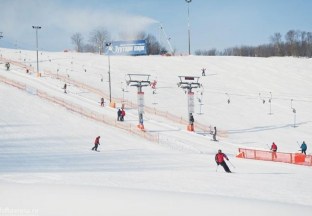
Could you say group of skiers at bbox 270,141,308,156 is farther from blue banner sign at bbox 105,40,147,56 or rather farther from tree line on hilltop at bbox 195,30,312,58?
tree line on hilltop at bbox 195,30,312,58

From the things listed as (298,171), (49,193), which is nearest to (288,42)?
(298,171)

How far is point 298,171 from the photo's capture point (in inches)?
755

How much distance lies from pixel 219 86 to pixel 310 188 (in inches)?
1565

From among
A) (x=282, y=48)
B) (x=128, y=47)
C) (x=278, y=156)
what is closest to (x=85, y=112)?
(x=278, y=156)

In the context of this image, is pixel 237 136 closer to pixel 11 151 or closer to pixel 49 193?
pixel 11 151

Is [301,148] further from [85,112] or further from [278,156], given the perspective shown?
[85,112]

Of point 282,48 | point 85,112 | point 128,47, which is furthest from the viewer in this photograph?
point 282,48

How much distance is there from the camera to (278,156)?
22828 mm

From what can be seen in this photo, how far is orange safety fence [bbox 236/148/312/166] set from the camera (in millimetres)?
22031

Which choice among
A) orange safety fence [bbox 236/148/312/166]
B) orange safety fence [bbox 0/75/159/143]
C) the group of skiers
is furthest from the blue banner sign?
orange safety fence [bbox 236/148/312/166]

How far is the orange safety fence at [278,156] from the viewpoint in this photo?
22.0 m

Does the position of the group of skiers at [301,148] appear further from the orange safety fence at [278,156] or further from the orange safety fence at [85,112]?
the orange safety fence at [85,112]

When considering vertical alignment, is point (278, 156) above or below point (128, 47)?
below

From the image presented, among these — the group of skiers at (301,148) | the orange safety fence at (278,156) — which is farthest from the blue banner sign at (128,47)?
the orange safety fence at (278,156)
